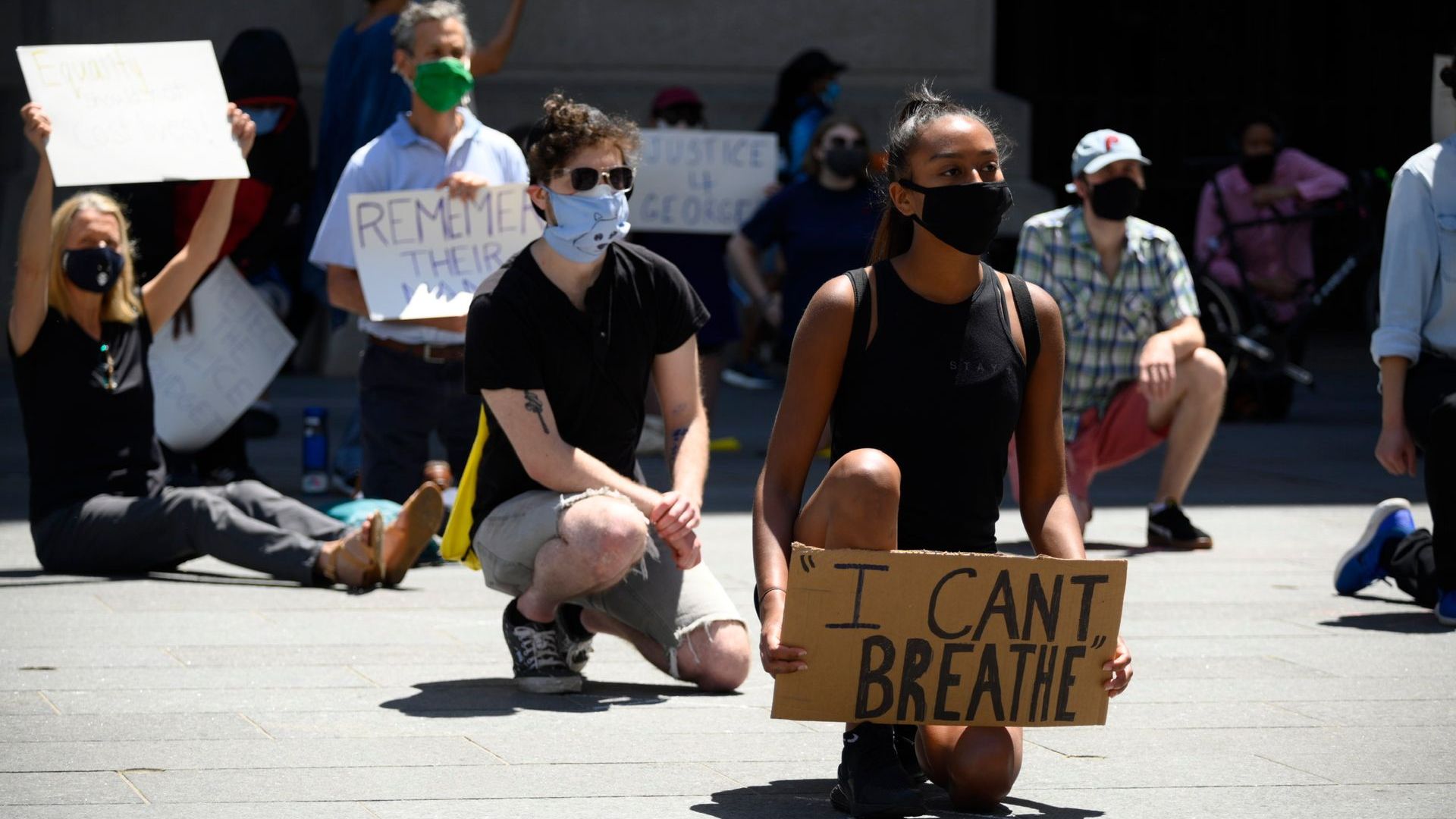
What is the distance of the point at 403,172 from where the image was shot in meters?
7.50

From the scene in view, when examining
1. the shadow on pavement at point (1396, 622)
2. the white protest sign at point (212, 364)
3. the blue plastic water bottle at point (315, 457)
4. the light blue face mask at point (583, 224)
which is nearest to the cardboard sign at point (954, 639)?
the light blue face mask at point (583, 224)

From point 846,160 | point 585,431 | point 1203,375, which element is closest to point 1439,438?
point 1203,375

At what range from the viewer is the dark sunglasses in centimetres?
536

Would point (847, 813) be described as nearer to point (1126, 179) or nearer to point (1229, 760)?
point (1229, 760)

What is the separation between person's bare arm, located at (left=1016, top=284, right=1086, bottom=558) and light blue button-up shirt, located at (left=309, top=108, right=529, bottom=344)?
3.46 metres

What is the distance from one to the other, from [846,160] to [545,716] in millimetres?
5269

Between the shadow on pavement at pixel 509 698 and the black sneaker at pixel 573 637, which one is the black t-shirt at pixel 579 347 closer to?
the black sneaker at pixel 573 637

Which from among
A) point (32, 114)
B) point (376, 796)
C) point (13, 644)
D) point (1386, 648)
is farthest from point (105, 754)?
point (1386, 648)

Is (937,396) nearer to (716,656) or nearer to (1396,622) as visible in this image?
(716,656)

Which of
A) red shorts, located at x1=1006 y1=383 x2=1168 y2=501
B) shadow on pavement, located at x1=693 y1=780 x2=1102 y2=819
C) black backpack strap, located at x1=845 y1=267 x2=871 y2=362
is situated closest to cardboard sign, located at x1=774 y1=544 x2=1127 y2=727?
shadow on pavement, located at x1=693 y1=780 x2=1102 y2=819

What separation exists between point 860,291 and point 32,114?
3.54 m

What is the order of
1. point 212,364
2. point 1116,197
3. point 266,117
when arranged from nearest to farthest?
point 1116,197
point 212,364
point 266,117

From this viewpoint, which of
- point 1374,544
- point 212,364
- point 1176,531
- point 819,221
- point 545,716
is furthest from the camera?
point 819,221

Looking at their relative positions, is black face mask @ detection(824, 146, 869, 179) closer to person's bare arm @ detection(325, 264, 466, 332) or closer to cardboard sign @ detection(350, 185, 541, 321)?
cardboard sign @ detection(350, 185, 541, 321)
